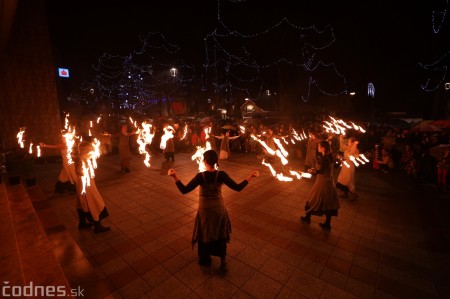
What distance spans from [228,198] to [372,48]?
23.5 meters

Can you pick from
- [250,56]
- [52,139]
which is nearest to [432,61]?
[250,56]

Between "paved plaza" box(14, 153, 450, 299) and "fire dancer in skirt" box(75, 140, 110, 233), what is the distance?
1.34 ft

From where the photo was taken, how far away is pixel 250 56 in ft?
81.7

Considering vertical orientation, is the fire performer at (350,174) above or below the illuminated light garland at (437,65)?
below

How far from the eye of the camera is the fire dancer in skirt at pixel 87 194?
18.9 ft

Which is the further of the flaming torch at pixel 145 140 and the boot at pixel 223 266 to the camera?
the flaming torch at pixel 145 140

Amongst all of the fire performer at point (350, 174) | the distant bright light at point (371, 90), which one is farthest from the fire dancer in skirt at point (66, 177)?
the distant bright light at point (371, 90)

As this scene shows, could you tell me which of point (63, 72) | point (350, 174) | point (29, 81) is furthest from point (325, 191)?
point (63, 72)

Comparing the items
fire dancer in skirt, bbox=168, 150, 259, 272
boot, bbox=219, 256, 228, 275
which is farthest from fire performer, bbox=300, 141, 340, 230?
boot, bbox=219, 256, 228, 275

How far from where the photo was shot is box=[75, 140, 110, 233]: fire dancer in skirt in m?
5.76

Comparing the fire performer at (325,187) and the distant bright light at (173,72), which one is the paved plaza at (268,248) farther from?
the distant bright light at (173,72)

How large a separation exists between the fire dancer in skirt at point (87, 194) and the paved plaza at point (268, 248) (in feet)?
1.34

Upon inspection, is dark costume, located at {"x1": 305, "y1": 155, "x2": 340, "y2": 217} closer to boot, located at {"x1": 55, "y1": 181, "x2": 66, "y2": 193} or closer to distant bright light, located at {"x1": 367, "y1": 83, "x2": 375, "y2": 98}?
boot, located at {"x1": 55, "y1": 181, "x2": 66, "y2": 193}

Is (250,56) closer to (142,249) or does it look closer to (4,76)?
(4,76)
